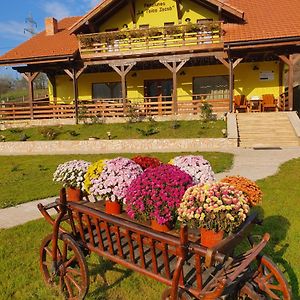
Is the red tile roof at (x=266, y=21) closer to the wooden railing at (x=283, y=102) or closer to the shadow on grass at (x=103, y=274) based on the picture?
the wooden railing at (x=283, y=102)

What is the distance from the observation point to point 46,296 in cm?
387

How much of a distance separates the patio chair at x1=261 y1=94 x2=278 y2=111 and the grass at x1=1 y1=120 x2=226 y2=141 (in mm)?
3108

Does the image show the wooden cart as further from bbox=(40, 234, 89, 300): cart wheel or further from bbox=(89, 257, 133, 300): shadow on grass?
bbox=(89, 257, 133, 300): shadow on grass

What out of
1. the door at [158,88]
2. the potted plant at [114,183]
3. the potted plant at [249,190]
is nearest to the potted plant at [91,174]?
the potted plant at [114,183]

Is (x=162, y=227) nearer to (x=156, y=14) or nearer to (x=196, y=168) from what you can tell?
(x=196, y=168)

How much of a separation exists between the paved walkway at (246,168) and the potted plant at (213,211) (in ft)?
14.5

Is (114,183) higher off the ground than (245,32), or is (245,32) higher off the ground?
(245,32)

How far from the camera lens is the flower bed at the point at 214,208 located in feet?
9.52

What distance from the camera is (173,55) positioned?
64.0ft

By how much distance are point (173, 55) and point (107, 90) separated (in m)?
6.37

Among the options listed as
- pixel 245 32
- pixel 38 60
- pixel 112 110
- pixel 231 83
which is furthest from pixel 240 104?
pixel 38 60

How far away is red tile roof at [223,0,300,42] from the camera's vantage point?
17766 mm

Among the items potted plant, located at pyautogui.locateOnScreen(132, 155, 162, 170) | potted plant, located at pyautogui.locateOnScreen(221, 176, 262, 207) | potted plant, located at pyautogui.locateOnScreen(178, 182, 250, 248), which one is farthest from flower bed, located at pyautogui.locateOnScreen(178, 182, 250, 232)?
potted plant, located at pyautogui.locateOnScreen(132, 155, 162, 170)

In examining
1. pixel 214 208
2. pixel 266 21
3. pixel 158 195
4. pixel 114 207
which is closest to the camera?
pixel 214 208
